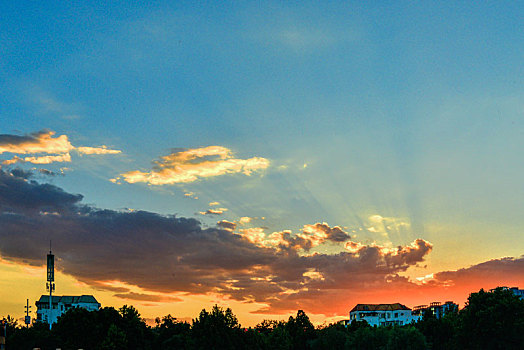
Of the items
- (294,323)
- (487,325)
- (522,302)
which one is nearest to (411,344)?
(487,325)

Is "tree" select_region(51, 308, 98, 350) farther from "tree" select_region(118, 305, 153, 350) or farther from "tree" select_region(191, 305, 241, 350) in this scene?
"tree" select_region(191, 305, 241, 350)

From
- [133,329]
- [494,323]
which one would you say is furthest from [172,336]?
[494,323]

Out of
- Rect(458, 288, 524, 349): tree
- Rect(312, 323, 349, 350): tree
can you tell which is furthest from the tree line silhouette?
Rect(312, 323, 349, 350): tree

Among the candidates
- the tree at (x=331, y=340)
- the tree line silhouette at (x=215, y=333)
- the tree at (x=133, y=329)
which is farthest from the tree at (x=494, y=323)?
the tree at (x=133, y=329)

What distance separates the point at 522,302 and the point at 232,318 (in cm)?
5338

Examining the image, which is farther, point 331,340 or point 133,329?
point 331,340

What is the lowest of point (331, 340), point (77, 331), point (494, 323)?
point (331, 340)

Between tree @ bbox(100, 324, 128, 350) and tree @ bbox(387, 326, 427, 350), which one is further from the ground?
tree @ bbox(100, 324, 128, 350)

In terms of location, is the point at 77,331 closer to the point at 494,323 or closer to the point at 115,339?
the point at 115,339

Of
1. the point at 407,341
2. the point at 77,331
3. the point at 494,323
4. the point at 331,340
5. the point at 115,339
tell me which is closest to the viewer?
the point at 115,339

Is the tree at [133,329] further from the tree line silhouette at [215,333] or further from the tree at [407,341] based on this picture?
the tree at [407,341]

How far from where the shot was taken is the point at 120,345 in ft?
328

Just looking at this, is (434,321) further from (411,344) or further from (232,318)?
(232,318)

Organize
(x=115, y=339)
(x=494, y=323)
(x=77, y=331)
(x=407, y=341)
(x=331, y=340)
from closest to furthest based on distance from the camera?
(x=115, y=339) → (x=494, y=323) → (x=77, y=331) → (x=407, y=341) → (x=331, y=340)
